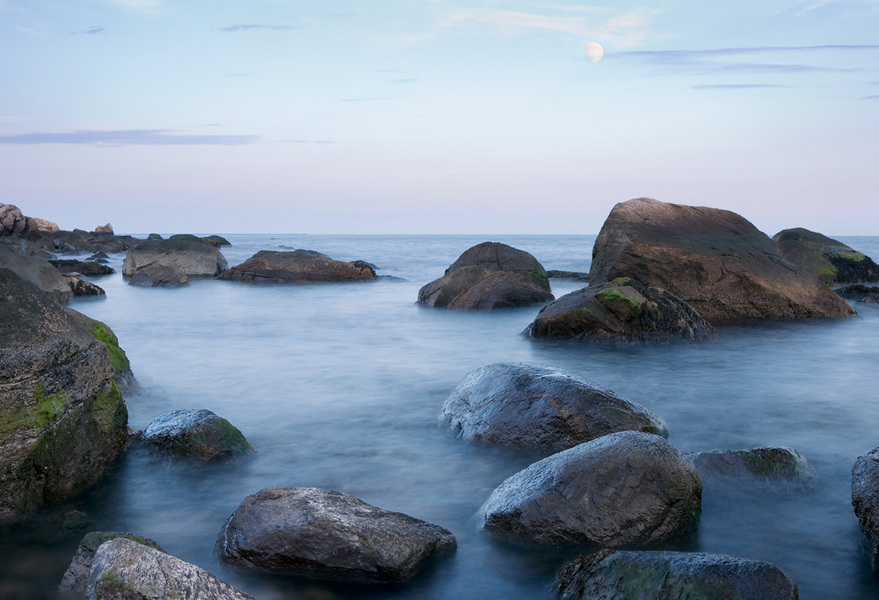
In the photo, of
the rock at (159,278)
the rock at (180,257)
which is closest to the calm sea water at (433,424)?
the rock at (159,278)

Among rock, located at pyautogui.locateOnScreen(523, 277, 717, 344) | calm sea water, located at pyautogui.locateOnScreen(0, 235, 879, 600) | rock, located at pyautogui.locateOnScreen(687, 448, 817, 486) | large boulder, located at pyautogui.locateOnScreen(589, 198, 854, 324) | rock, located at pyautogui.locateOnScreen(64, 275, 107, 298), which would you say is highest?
large boulder, located at pyautogui.locateOnScreen(589, 198, 854, 324)

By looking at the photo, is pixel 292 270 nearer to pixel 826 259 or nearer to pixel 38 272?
pixel 38 272

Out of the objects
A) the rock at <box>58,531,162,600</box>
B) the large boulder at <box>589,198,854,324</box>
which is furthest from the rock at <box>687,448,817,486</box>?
the large boulder at <box>589,198,854,324</box>

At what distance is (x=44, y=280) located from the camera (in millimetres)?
14539

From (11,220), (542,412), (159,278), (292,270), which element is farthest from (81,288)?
(11,220)

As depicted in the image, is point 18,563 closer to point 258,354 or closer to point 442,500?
point 442,500

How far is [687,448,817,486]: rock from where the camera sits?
16.7 feet

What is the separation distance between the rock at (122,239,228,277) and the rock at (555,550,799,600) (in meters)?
22.0

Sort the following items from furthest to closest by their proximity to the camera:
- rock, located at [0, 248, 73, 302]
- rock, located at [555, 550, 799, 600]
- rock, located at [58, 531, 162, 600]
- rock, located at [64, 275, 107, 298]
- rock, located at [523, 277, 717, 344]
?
rock, located at [64, 275, 107, 298]
rock, located at [0, 248, 73, 302]
rock, located at [523, 277, 717, 344]
rock, located at [58, 531, 162, 600]
rock, located at [555, 550, 799, 600]

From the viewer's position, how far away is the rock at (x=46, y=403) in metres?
4.46

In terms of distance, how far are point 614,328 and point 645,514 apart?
6.47 metres

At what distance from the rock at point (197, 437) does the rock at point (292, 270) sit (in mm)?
16607

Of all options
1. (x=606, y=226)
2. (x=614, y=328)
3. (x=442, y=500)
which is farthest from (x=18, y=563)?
(x=606, y=226)

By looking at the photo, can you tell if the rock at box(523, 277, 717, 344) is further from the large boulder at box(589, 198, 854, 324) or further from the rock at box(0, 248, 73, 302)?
the rock at box(0, 248, 73, 302)
